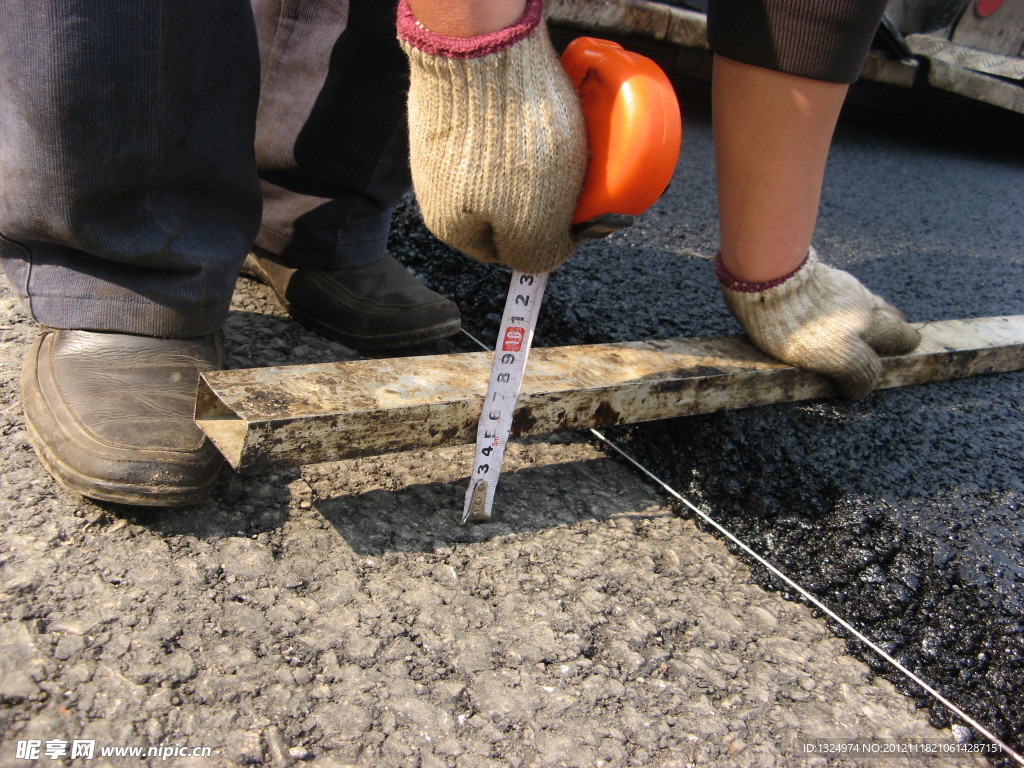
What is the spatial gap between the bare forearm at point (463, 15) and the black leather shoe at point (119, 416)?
68 cm

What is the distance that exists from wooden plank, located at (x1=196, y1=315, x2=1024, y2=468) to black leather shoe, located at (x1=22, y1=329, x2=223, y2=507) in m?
0.10

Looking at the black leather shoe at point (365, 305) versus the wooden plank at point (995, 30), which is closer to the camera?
the black leather shoe at point (365, 305)

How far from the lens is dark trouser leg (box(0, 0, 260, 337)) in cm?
113

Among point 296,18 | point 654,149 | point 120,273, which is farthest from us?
point 296,18

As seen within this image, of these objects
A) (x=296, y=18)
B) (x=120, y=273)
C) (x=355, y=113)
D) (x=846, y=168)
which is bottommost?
(x=846, y=168)

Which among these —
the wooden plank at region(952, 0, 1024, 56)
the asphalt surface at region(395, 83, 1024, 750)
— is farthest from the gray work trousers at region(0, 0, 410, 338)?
the wooden plank at region(952, 0, 1024, 56)

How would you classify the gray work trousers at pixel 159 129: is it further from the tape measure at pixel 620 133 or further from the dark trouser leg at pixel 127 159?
the tape measure at pixel 620 133

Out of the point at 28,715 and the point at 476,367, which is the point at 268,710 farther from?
the point at 476,367

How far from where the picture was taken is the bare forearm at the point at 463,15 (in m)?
1.03

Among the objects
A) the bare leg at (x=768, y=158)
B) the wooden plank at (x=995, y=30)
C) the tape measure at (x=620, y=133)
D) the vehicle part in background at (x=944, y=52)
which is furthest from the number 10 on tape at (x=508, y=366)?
the wooden plank at (x=995, y=30)

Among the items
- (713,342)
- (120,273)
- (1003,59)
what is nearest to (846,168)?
(1003,59)

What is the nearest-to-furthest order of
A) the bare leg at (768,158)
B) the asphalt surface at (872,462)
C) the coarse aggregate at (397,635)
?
the coarse aggregate at (397,635) < the asphalt surface at (872,462) < the bare leg at (768,158)

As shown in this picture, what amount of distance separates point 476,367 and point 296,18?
0.83 metres

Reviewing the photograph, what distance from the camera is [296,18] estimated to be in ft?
5.30
